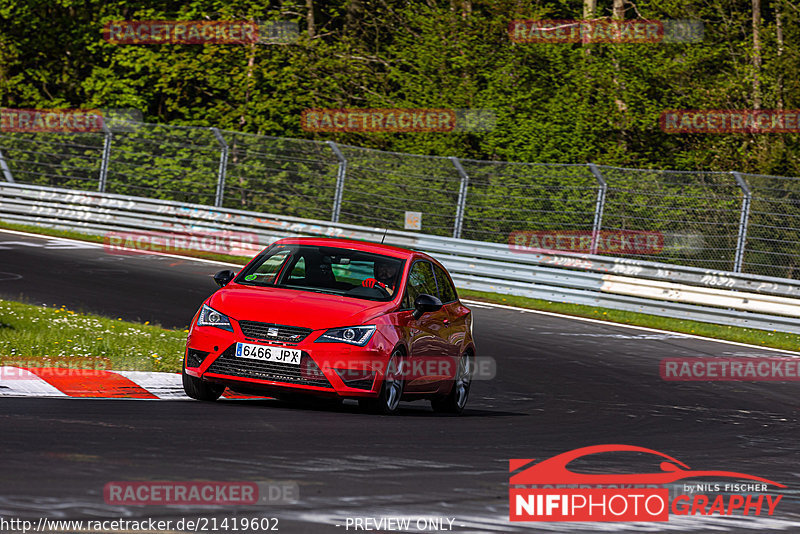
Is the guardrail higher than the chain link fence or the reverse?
the reverse

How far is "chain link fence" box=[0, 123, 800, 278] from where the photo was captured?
68.3ft

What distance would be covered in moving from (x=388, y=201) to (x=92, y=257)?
227 inches

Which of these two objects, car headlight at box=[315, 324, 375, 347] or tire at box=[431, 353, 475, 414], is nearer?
car headlight at box=[315, 324, 375, 347]

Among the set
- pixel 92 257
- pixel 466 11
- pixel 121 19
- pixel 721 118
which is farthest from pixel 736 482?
pixel 121 19

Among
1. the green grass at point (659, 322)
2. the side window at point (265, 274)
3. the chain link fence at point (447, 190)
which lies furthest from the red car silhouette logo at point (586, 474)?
the chain link fence at point (447, 190)
